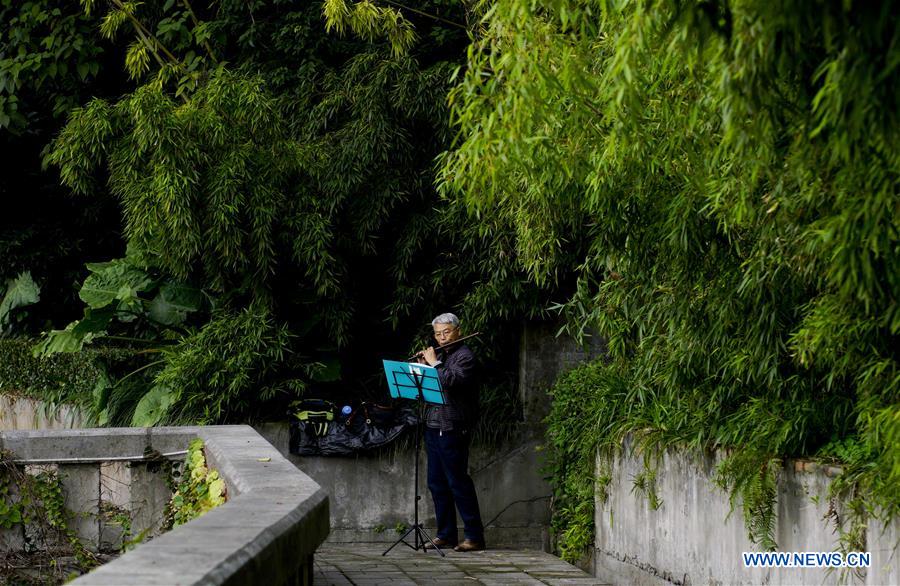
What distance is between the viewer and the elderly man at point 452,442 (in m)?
10.5

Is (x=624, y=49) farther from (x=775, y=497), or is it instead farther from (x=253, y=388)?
(x=253, y=388)

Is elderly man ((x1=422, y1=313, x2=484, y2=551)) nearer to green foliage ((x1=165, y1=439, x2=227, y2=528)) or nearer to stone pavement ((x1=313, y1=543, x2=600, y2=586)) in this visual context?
stone pavement ((x1=313, y1=543, x2=600, y2=586))

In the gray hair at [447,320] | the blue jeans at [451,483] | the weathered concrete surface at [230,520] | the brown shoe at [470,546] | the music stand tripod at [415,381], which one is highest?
the gray hair at [447,320]

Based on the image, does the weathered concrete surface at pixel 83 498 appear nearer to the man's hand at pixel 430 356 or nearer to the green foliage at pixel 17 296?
the man's hand at pixel 430 356

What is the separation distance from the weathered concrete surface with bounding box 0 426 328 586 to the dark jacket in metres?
2.31

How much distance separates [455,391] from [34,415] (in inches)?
260

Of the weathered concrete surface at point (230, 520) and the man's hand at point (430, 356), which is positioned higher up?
the man's hand at point (430, 356)

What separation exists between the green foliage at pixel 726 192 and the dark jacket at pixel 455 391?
8.10 feet

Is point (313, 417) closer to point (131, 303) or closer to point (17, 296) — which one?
point (131, 303)

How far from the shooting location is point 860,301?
5.15 meters

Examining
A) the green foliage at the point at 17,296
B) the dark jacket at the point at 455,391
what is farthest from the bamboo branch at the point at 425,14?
the green foliage at the point at 17,296

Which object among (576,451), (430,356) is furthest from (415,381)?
(576,451)

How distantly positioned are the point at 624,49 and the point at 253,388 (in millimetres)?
7916

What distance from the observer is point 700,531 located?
743cm
